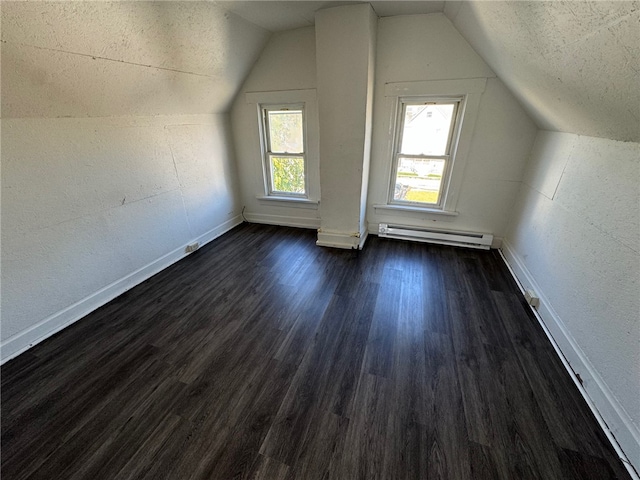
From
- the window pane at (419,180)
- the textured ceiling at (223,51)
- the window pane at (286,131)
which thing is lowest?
the window pane at (419,180)

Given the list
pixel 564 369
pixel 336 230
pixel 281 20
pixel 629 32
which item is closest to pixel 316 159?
pixel 336 230

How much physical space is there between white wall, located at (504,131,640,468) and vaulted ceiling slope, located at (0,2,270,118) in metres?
3.00

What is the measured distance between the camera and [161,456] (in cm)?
126

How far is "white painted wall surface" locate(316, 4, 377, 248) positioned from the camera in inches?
92.6

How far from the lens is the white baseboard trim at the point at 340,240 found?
3160 millimetres

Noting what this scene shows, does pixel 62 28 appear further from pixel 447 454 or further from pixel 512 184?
pixel 512 184

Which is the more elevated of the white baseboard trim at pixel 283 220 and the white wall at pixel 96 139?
the white wall at pixel 96 139

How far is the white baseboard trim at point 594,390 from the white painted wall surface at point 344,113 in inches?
71.8

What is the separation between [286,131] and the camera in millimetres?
3453

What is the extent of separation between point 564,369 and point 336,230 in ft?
7.45

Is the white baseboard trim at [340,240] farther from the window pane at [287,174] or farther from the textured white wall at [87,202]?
the textured white wall at [87,202]

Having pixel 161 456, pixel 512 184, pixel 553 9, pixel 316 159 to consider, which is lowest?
pixel 161 456

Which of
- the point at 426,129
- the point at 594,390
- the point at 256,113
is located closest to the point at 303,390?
the point at 594,390

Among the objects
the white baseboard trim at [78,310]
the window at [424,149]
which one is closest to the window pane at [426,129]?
the window at [424,149]
